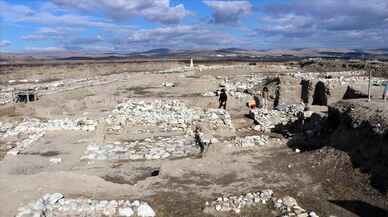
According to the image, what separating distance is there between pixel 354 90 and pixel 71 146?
1153 centimetres

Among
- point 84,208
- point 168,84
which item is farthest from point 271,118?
point 168,84

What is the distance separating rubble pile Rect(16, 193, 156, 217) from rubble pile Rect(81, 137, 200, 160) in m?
4.87

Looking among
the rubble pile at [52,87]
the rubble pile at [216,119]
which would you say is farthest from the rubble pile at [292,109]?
the rubble pile at [52,87]

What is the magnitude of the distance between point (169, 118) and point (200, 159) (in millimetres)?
5901

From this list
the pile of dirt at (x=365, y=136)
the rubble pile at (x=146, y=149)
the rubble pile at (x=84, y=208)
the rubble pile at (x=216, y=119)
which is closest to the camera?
the rubble pile at (x=84, y=208)

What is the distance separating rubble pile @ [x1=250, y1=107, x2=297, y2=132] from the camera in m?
16.8

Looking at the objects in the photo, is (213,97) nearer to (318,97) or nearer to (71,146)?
(318,97)

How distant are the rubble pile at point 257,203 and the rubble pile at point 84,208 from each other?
1.32m

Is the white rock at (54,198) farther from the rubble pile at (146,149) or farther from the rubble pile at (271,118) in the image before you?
the rubble pile at (271,118)

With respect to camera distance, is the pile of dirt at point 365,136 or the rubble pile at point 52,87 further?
the rubble pile at point 52,87

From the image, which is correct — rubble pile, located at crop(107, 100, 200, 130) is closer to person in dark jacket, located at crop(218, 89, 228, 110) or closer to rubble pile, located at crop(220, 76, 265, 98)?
person in dark jacket, located at crop(218, 89, 228, 110)

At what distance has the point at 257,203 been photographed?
8.41m

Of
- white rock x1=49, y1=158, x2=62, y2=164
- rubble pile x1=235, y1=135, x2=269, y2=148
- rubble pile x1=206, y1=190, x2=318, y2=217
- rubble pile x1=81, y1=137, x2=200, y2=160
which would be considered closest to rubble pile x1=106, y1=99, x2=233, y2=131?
rubble pile x1=81, y1=137, x2=200, y2=160

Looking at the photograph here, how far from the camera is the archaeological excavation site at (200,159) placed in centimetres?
834
